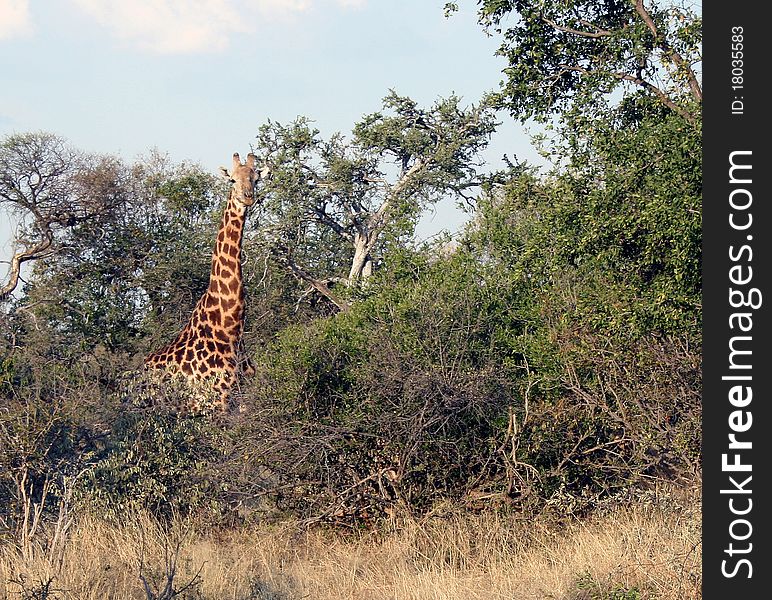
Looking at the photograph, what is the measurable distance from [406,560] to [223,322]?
458 cm

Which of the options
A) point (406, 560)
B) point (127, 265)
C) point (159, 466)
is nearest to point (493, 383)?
point (406, 560)

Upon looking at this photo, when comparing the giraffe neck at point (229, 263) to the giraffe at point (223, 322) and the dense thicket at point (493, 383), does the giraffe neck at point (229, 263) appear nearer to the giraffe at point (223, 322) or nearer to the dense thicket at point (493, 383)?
the giraffe at point (223, 322)

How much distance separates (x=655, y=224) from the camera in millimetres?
7254

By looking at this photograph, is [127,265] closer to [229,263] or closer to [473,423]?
[229,263]

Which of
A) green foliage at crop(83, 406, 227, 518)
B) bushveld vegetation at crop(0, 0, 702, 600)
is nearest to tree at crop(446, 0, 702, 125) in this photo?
bushveld vegetation at crop(0, 0, 702, 600)

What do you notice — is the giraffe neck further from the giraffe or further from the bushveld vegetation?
the bushveld vegetation

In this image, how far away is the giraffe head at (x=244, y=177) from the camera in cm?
1121

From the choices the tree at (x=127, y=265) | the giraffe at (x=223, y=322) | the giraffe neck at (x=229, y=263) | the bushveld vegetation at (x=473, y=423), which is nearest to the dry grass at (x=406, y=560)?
the bushveld vegetation at (x=473, y=423)

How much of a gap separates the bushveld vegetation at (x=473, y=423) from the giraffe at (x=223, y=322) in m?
1.06

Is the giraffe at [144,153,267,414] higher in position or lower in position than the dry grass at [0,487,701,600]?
higher

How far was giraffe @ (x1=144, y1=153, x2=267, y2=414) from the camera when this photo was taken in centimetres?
1126

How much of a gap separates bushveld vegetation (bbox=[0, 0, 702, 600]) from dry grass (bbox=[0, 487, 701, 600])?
A: 0.09ft

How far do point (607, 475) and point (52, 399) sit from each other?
447cm

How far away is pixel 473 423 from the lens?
880 centimetres
